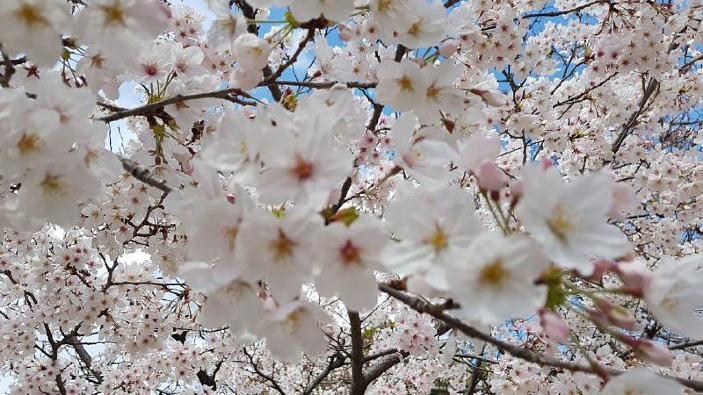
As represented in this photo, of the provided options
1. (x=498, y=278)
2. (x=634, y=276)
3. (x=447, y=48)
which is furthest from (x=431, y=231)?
(x=447, y=48)

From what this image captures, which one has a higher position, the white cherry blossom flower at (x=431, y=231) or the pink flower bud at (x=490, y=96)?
the pink flower bud at (x=490, y=96)

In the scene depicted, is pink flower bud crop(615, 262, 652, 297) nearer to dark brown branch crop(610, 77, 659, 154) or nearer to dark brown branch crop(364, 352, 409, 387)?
dark brown branch crop(364, 352, 409, 387)

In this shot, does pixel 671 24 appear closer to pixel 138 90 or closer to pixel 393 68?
pixel 393 68

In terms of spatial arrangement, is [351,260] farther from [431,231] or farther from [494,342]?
[494,342]

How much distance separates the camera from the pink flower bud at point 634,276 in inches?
41.3

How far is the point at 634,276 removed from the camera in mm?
1051

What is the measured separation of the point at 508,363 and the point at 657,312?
3687mm

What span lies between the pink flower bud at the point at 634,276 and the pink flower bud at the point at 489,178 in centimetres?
30

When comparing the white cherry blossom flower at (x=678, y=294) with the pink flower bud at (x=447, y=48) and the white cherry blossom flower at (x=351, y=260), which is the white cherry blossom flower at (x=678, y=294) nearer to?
the white cherry blossom flower at (x=351, y=260)

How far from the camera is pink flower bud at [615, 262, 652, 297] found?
1049mm

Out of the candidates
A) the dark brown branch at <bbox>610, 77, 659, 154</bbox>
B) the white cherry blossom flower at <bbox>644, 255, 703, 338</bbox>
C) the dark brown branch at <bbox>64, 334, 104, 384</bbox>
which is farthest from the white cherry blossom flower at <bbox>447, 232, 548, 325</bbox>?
the dark brown branch at <bbox>64, 334, 104, 384</bbox>

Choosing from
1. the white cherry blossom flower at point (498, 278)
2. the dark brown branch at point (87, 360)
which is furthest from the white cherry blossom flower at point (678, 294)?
the dark brown branch at point (87, 360)

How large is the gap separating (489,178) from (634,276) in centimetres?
36

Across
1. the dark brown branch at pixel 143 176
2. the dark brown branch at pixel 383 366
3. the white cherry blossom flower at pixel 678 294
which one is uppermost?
the dark brown branch at pixel 383 366
